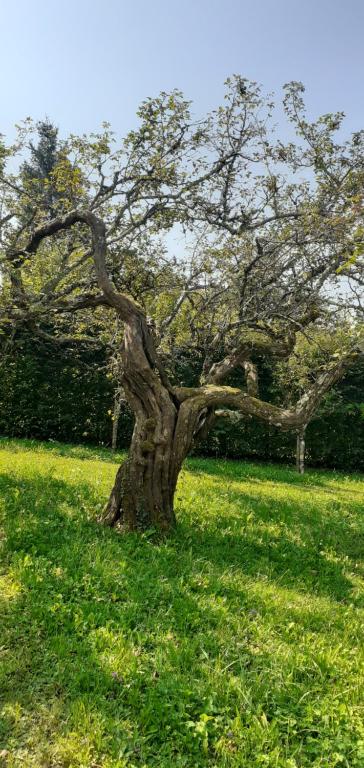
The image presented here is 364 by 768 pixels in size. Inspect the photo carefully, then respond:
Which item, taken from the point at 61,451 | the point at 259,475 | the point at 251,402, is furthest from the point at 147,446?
the point at 61,451

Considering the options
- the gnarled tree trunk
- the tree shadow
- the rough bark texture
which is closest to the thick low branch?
the rough bark texture

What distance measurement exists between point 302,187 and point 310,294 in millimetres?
1961

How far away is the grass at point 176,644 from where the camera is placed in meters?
2.60

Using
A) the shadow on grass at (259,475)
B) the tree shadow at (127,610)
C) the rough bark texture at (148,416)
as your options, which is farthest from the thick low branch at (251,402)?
the shadow on grass at (259,475)

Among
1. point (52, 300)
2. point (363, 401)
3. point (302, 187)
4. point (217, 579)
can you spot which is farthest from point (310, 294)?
point (363, 401)

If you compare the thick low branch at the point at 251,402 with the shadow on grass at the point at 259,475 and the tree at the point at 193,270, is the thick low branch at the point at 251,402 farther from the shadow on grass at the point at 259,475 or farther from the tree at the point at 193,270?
the shadow on grass at the point at 259,475

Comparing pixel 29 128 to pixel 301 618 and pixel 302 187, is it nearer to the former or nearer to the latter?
pixel 302 187

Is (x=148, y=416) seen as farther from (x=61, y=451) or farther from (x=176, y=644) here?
(x=61, y=451)

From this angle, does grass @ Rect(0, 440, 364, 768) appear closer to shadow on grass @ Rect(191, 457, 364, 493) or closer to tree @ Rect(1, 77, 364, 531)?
tree @ Rect(1, 77, 364, 531)

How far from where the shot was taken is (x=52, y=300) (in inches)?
246

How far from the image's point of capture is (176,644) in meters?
3.41

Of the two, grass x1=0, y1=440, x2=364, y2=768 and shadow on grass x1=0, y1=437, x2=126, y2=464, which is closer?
grass x1=0, y1=440, x2=364, y2=768

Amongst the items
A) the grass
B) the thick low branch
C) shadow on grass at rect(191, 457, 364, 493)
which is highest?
the thick low branch

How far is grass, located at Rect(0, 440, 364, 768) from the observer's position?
102 inches
